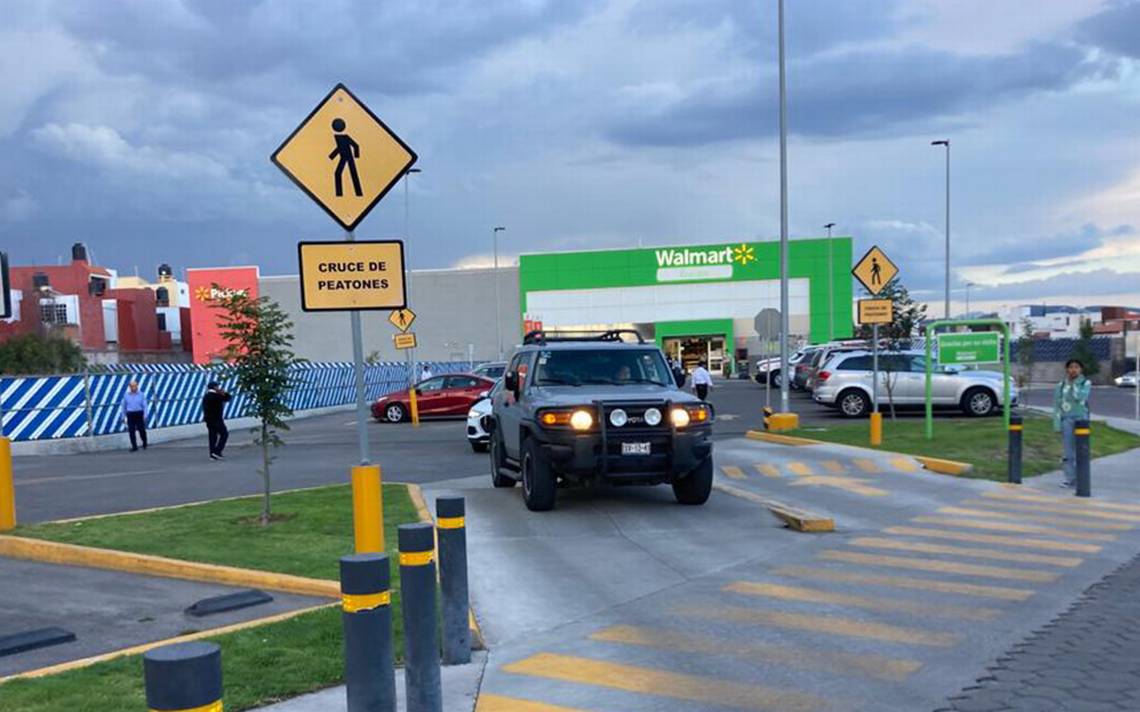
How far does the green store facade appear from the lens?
2352 inches

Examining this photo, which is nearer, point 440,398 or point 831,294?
point 440,398

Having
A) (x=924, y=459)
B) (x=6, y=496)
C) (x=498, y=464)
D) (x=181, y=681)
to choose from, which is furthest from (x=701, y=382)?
(x=181, y=681)

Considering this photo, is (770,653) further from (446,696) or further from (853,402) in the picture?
(853,402)

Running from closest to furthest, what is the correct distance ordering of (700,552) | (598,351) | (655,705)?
(655,705)
(700,552)
(598,351)

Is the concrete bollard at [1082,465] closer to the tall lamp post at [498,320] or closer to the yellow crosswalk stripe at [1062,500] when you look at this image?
the yellow crosswalk stripe at [1062,500]

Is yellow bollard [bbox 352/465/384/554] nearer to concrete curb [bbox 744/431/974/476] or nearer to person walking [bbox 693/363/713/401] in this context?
concrete curb [bbox 744/431/974/476]

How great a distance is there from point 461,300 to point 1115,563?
57.9 meters

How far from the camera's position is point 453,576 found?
18.7 feet

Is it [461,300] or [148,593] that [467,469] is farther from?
[461,300]

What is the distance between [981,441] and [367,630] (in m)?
15.1

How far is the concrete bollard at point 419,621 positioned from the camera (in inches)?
192

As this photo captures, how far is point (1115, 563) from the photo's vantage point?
8.30 meters

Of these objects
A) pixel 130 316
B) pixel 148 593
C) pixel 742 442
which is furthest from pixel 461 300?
pixel 148 593

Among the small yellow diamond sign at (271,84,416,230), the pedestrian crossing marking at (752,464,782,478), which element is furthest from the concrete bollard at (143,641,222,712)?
the pedestrian crossing marking at (752,464,782,478)
